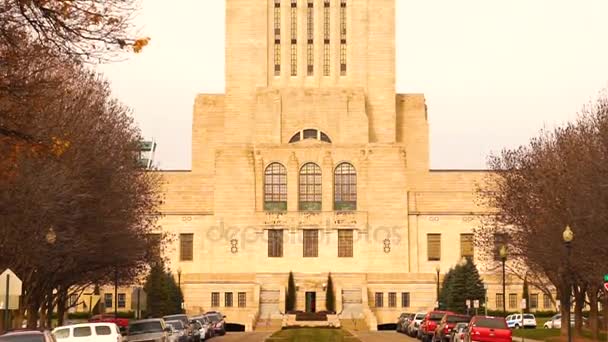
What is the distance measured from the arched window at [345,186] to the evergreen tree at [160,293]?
24.2 metres

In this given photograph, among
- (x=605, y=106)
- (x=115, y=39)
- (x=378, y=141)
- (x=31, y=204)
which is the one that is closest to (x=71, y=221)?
(x=31, y=204)

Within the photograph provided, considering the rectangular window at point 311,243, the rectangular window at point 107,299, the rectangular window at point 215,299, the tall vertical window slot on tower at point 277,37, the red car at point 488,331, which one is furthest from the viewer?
the tall vertical window slot on tower at point 277,37

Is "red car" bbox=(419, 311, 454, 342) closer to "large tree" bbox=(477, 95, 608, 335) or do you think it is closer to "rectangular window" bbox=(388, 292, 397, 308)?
"large tree" bbox=(477, 95, 608, 335)

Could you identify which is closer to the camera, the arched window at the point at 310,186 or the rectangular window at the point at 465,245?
the arched window at the point at 310,186

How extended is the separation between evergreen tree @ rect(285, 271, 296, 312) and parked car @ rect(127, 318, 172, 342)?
69.0 m

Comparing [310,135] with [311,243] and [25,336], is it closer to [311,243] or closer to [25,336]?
[311,243]

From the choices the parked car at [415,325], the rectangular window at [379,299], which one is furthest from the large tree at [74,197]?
the rectangular window at [379,299]

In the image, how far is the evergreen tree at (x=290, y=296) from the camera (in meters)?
119

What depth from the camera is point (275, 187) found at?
125062 millimetres

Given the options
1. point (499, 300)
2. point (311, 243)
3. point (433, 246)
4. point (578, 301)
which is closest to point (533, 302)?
point (499, 300)

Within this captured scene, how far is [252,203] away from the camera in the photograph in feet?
409

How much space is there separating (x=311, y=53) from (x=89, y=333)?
89.8 metres

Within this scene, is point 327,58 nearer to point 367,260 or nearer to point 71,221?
point 367,260

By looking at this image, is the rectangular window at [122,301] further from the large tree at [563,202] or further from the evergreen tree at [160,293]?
the large tree at [563,202]
